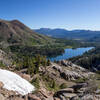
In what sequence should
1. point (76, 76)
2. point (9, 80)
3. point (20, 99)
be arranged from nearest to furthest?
1. point (20, 99)
2. point (9, 80)
3. point (76, 76)

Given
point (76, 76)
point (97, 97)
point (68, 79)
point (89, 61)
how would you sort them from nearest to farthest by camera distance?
point (97, 97) < point (68, 79) < point (76, 76) < point (89, 61)

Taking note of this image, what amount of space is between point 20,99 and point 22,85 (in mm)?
5158

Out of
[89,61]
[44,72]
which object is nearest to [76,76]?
[44,72]

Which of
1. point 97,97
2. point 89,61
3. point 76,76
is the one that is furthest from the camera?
point 89,61

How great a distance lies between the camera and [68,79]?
150 feet

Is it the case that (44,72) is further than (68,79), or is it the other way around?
(68,79)

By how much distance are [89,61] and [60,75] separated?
229 ft

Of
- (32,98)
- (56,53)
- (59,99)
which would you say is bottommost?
(56,53)

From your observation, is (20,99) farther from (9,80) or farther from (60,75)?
(60,75)

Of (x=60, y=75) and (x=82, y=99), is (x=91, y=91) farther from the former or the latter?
(x=60, y=75)

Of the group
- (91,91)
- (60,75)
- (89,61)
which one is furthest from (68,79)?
(89,61)

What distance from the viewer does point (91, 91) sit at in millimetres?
19797

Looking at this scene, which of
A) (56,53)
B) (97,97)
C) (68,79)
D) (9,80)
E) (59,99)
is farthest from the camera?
(56,53)

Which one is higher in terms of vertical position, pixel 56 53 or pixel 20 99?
pixel 20 99
